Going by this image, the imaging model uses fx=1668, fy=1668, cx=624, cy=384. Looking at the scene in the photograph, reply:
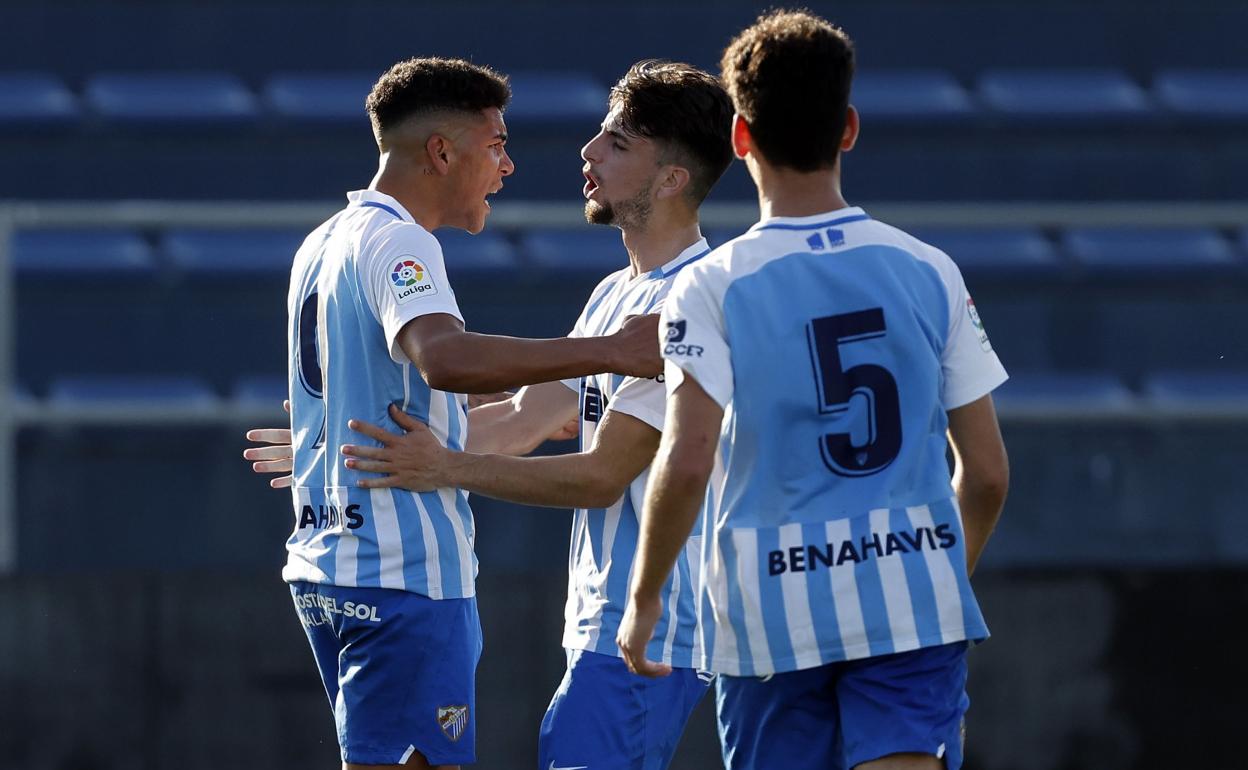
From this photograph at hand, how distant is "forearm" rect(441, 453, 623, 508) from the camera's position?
3152 millimetres

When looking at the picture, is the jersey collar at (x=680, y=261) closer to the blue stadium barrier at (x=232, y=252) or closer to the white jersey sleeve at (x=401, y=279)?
the white jersey sleeve at (x=401, y=279)

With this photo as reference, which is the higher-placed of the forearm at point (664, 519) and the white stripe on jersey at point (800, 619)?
the forearm at point (664, 519)

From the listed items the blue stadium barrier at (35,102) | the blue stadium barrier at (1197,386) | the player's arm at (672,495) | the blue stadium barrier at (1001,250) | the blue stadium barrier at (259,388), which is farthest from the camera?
the blue stadium barrier at (35,102)

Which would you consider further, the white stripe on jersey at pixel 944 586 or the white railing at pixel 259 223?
the white railing at pixel 259 223

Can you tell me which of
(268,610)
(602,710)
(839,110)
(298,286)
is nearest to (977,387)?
(839,110)

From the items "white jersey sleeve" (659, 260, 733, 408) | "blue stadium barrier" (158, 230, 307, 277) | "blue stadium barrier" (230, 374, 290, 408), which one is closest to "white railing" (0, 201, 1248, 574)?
"blue stadium barrier" (230, 374, 290, 408)

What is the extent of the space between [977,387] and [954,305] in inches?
5.3

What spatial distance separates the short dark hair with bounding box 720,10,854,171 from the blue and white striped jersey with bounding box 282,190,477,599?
0.76 m

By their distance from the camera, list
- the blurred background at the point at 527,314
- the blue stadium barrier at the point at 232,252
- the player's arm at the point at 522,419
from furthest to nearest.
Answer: the blue stadium barrier at the point at 232,252 < the blurred background at the point at 527,314 < the player's arm at the point at 522,419

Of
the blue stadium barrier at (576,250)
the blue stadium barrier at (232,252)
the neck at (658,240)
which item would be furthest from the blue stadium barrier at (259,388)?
the neck at (658,240)

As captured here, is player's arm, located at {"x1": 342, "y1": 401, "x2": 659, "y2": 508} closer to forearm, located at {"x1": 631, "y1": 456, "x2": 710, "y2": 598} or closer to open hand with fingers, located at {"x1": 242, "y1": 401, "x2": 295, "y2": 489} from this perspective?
open hand with fingers, located at {"x1": 242, "y1": 401, "x2": 295, "y2": 489}

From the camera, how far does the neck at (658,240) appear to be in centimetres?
344

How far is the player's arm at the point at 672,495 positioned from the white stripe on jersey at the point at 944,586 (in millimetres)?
348

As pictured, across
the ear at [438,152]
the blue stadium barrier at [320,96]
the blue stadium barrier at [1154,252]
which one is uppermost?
the blue stadium barrier at [320,96]
